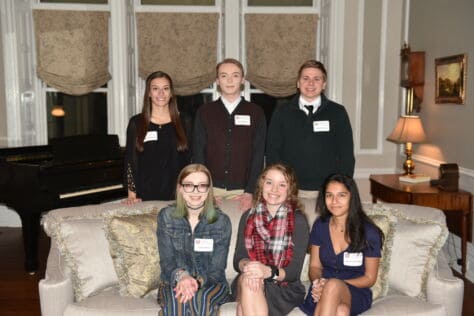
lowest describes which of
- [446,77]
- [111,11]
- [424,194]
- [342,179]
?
[424,194]

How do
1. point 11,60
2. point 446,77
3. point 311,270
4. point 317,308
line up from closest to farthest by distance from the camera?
point 317,308
point 311,270
point 446,77
point 11,60

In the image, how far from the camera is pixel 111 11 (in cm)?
563

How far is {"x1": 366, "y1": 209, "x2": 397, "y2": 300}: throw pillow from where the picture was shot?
8.27ft

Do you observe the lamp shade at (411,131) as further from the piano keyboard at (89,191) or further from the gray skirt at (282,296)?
the piano keyboard at (89,191)

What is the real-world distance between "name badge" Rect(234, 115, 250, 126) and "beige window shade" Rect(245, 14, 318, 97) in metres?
2.79

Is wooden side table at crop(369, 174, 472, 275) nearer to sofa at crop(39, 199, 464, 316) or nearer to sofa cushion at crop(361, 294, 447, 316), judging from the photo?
sofa at crop(39, 199, 464, 316)

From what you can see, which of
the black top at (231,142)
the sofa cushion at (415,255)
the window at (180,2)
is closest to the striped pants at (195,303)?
the black top at (231,142)

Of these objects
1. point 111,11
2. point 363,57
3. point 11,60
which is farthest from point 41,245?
point 363,57

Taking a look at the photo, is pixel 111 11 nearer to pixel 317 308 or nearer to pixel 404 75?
pixel 404 75

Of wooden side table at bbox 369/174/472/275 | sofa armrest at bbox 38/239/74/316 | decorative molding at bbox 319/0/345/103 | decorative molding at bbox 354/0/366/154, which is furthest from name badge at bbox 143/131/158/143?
decorative molding at bbox 354/0/366/154

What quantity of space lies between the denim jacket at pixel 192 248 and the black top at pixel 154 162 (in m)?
0.62

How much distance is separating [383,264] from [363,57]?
140 inches

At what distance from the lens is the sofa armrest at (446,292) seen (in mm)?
2412

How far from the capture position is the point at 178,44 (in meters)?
5.64
